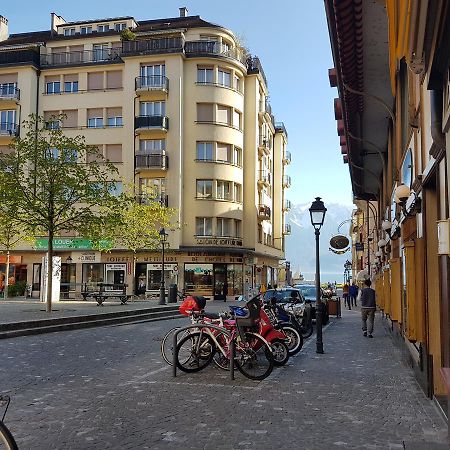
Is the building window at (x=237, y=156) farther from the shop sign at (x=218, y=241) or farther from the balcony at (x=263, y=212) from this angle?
the shop sign at (x=218, y=241)

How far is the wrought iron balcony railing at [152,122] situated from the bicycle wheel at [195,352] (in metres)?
37.2

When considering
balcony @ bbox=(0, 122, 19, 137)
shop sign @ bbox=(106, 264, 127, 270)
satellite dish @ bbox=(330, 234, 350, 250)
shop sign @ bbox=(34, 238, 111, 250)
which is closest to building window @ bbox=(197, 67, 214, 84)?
balcony @ bbox=(0, 122, 19, 137)

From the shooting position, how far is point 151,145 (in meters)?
A: 46.6

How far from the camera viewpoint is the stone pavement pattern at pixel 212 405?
19.2 ft

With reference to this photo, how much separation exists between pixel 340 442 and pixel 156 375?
4471mm

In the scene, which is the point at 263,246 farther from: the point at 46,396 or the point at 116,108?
the point at 46,396

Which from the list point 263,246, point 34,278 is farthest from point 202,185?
point 34,278

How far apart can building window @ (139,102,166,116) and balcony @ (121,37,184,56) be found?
155 inches

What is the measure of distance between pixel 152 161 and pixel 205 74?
8104 millimetres

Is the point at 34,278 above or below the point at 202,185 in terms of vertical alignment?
below

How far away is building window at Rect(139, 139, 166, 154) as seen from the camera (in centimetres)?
4634

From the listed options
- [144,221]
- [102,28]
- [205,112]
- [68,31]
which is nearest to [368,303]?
[144,221]

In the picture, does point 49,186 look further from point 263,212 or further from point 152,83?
point 263,212

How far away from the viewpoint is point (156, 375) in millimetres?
9609
